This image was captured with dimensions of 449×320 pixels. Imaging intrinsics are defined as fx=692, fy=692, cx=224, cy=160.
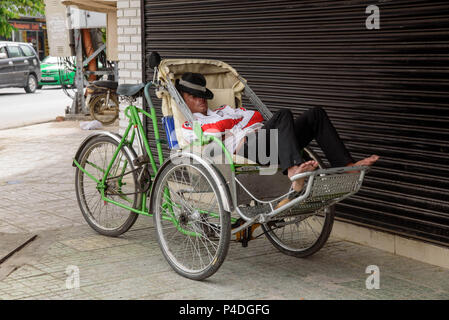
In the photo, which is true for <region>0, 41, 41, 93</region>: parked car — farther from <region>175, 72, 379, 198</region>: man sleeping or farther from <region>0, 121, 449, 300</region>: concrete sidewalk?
<region>175, 72, 379, 198</region>: man sleeping

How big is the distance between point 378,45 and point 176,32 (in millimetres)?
3012

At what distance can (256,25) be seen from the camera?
6.84m

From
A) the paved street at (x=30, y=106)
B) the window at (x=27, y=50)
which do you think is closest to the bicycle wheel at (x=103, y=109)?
the paved street at (x=30, y=106)

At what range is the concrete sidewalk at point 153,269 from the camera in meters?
4.67

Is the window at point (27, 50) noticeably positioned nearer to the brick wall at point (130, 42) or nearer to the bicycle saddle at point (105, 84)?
the bicycle saddle at point (105, 84)

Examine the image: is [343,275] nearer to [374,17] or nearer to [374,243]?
[374,243]

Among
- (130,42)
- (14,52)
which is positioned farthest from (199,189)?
(14,52)

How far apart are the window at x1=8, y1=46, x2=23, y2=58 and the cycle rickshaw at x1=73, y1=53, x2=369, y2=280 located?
20.6 m

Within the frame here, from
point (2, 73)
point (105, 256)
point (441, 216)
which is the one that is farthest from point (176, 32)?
point (2, 73)

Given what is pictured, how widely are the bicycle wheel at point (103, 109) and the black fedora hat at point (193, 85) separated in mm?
10597

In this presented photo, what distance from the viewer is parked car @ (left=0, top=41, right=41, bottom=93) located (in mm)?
25172

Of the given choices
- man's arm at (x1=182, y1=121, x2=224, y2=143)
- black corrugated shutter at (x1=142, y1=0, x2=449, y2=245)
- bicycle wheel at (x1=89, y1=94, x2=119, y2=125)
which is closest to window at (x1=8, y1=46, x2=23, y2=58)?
bicycle wheel at (x1=89, y1=94, x2=119, y2=125)

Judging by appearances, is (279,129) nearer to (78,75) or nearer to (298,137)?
(298,137)

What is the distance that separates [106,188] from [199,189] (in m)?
1.33
